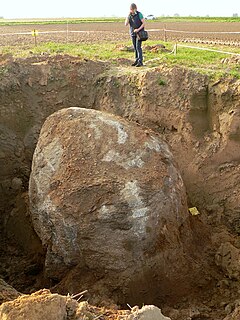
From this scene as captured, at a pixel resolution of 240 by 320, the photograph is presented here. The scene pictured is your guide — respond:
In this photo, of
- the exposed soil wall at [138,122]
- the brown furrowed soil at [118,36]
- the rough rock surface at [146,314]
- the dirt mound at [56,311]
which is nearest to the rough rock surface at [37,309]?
the dirt mound at [56,311]

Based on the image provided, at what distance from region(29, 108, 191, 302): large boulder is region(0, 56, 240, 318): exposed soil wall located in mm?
1000

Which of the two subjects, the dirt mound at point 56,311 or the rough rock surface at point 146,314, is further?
the rough rock surface at point 146,314

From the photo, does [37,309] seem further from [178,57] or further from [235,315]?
[178,57]

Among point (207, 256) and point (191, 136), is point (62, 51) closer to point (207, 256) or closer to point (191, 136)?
point (191, 136)

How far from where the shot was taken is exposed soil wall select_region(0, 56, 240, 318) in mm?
9391

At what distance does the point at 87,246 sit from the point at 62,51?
7949 mm

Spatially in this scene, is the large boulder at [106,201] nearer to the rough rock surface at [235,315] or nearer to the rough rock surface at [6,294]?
the rough rock surface at [235,315]

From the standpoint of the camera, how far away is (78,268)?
7.98 metres

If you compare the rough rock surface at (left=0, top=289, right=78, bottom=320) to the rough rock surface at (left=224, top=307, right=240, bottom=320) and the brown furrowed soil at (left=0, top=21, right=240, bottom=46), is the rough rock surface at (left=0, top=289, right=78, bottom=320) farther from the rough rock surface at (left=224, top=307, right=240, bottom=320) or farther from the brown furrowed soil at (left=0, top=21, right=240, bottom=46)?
the brown furrowed soil at (left=0, top=21, right=240, bottom=46)

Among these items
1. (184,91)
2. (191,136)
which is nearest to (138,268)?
(191,136)

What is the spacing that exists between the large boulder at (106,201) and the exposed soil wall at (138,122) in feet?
3.28

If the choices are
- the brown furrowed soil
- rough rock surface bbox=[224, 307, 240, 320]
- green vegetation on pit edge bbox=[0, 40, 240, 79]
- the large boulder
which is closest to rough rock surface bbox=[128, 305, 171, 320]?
rough rock surface bbox=[224, 307, 240, 320]

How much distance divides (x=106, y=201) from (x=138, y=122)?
303 cm

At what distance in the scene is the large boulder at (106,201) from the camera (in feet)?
25.1
